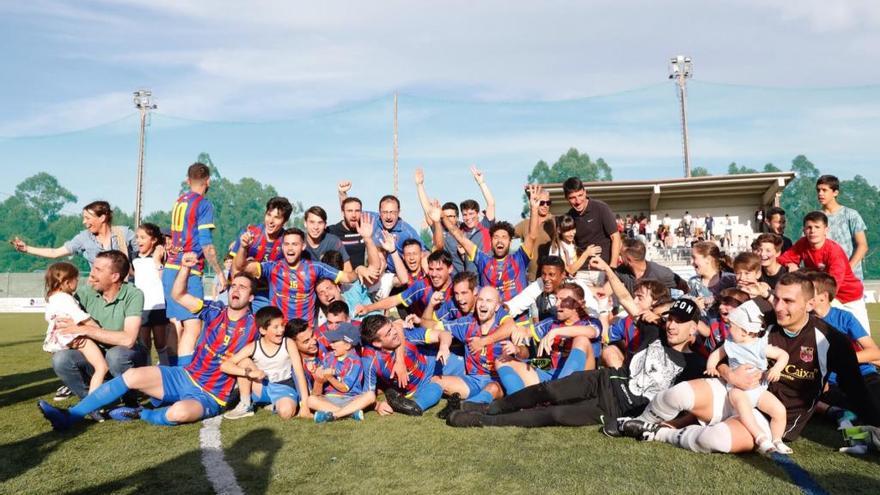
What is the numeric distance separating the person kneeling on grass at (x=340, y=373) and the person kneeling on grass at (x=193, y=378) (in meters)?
0.72

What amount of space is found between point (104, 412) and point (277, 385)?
4.71 ft

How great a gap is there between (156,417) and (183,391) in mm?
330

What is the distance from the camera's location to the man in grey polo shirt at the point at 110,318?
220 inches

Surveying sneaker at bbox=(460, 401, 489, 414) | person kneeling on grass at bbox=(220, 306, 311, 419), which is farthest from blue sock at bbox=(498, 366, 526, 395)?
person kneeling on grass at bbox=(220, 306, 311, 419)

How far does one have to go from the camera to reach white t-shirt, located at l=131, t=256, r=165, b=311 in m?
6.86

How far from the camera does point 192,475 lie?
3828 mm

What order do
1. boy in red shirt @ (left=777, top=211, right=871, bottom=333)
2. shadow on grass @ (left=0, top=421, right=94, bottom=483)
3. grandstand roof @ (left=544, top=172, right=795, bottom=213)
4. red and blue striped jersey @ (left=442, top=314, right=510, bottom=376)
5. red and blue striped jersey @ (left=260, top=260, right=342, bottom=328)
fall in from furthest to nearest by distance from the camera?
grandstand roof @ (left=544, top=172, right=795, bottom=213), red and blue striped jersey @ (left=260, top=260, right=342, bottom=328), boy in red shirt @ (left=777, top=211, right=871, bottom=333), red and blue striped jersey @ (left=442, top=314, right=510, bottom=376), shadow on grass @ (left=0, top=421, right=94, bottom=483)

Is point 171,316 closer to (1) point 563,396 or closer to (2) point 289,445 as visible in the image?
(2) point 289,445

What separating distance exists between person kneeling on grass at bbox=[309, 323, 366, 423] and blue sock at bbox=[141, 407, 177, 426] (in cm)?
116

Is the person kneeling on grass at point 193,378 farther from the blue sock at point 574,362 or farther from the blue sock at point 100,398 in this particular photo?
the blue sock at point 574,362

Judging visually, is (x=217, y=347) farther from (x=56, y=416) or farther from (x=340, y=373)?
(x=56, y=416)

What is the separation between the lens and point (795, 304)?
4199 millimetres

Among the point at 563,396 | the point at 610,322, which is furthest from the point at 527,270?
the point at 563,396

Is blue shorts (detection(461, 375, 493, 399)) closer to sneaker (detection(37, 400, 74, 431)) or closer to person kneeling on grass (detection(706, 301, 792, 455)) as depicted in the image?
person kneeling on grass (detection(706, 301, 792, 455))
